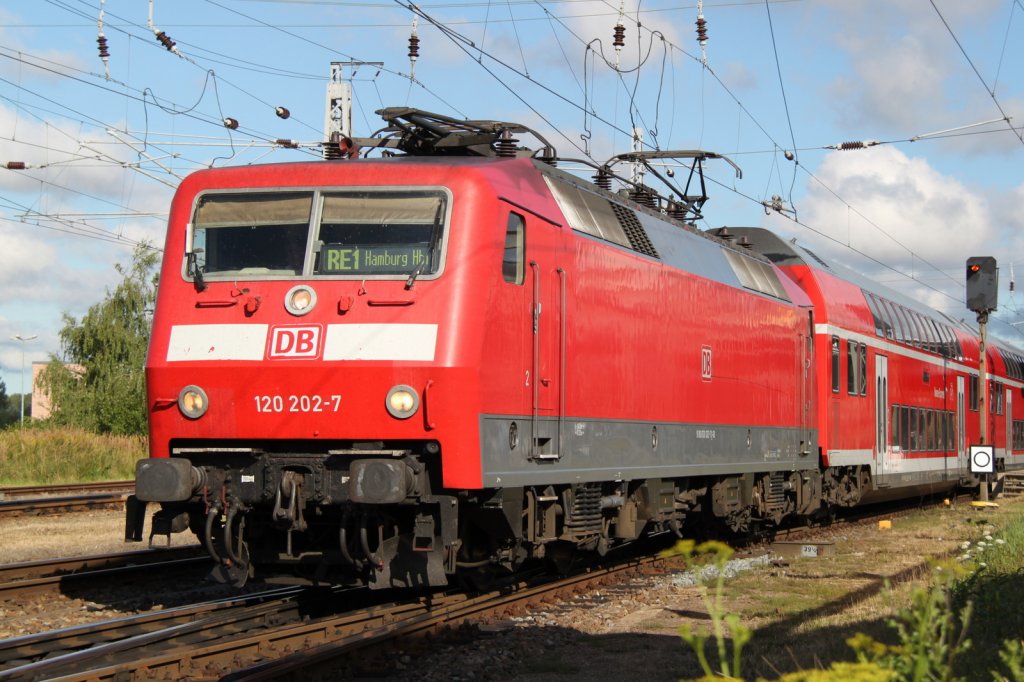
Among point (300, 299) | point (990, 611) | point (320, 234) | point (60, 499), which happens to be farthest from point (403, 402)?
point (60, 499)

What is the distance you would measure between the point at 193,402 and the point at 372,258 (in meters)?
1.74

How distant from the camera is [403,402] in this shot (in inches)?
344

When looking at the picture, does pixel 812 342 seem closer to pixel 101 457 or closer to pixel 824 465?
pixel 824 465

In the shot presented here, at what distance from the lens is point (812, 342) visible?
1809 centimetres

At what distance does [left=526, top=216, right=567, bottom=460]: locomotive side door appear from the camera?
9.80 m

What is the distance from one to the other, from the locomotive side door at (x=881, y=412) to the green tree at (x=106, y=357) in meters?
31.7

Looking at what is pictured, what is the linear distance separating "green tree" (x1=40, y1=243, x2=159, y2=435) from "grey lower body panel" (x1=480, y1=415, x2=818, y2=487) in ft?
114

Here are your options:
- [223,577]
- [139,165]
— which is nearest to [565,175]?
[223,577]

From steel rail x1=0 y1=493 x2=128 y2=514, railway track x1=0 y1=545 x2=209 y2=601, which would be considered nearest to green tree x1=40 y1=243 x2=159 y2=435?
steel rail x1=0 y1=493 x2=128 y2=514

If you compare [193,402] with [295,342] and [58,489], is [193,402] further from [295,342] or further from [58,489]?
[58,489]

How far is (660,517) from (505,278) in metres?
4.39

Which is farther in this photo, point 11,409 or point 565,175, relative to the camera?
point 11,409

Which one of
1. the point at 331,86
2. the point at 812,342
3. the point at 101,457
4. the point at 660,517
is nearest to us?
the point at 660,517

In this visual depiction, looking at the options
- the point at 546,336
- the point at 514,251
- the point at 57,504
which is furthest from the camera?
the point at 57,504
